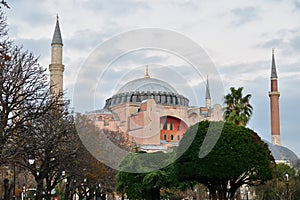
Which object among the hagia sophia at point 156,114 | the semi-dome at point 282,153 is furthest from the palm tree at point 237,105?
the semi-dome at point 282,153

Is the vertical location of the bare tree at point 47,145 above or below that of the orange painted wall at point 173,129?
below

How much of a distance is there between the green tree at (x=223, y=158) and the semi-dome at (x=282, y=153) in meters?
67.7

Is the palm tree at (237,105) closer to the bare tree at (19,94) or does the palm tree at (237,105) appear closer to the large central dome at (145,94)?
the bare tree at (19,94)

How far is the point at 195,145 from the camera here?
34.4 m

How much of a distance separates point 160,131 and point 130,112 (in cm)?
683

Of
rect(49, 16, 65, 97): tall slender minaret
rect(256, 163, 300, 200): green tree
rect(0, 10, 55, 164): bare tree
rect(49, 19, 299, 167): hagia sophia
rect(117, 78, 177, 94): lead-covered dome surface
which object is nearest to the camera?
rect(0, 10, 55, 164): bare tree

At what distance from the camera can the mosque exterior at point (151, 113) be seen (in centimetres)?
10000

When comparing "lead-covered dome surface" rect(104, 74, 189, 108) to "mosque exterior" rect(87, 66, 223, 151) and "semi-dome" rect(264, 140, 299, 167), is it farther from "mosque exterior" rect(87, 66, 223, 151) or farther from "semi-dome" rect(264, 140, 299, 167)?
"semi-dome" rect(264, 140, 299, 167)

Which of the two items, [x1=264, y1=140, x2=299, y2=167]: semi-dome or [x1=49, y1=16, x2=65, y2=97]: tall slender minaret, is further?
[x1=264, y1=140, x2=299, y2=167]: semi-dome

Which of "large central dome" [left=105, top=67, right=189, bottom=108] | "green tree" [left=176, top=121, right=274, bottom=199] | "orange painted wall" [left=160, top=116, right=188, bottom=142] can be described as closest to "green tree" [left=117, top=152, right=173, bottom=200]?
"green tree" [left=176, top=121, right=274, bottom=199]

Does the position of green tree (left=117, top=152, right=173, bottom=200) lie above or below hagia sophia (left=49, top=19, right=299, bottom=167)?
below

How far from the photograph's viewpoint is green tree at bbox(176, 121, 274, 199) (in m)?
33.1

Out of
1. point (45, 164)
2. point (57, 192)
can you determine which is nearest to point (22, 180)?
point (57, 192)

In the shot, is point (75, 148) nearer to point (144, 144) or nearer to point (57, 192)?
point (57, 192)
